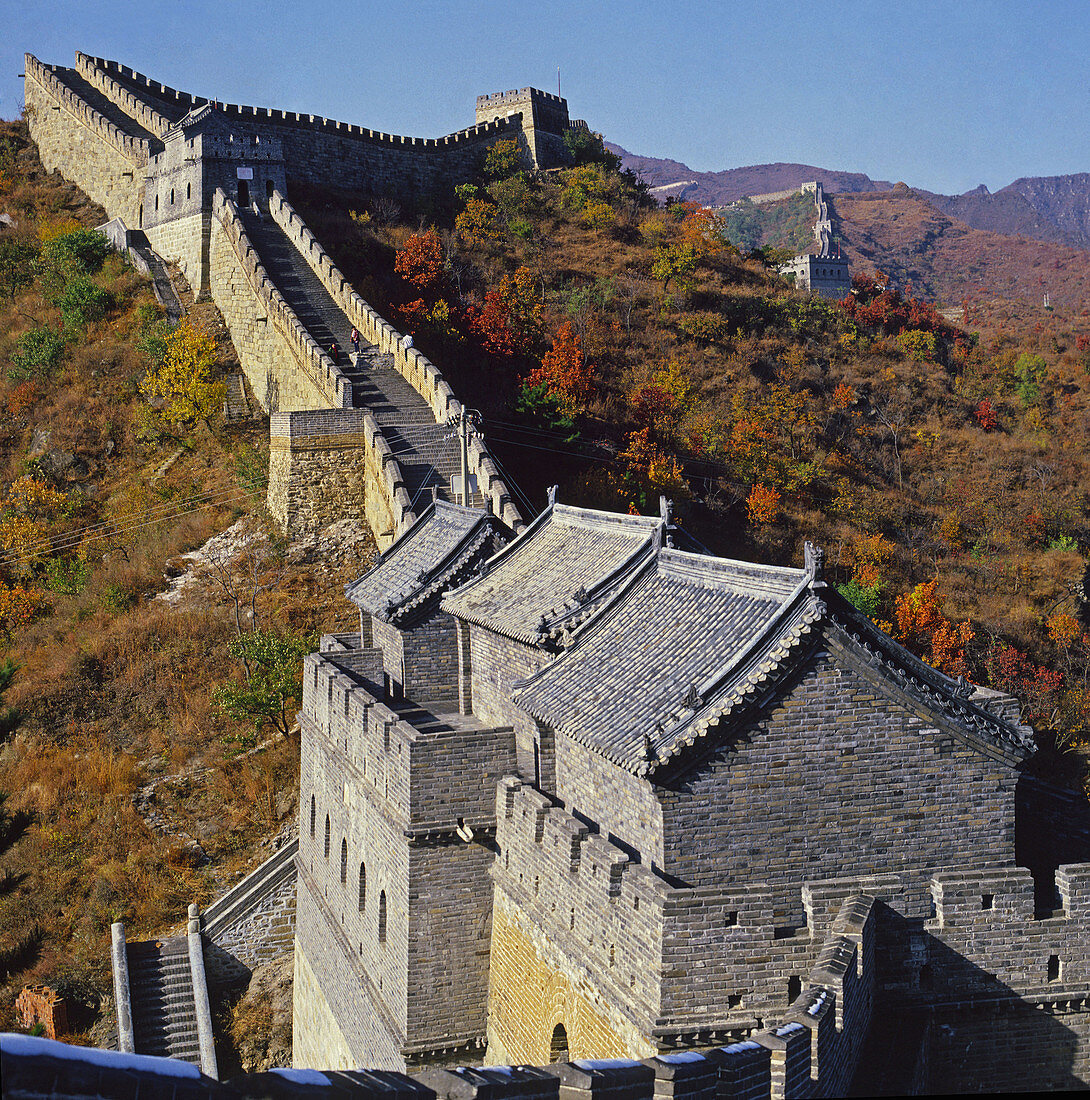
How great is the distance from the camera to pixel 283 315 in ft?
116

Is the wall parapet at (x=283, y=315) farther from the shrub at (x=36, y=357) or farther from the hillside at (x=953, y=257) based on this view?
the hillside at (x=953, y=257)

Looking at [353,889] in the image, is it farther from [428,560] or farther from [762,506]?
[762,506]

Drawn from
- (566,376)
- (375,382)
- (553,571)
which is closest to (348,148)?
(566,376)

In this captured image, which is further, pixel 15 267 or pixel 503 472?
pixel 15 267

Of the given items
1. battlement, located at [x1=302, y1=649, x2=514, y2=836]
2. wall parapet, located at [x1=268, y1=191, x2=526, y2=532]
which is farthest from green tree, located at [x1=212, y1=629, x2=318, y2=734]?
battlement, located at [x1=302, y1=649, x2=514, y2=836]

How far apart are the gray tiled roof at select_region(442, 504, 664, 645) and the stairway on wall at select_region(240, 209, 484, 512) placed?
32.5 feet

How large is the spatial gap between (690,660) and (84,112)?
158 ft

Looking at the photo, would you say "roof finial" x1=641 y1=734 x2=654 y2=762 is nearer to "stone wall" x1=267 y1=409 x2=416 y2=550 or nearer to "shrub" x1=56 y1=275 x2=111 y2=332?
"stone wall" x1=267 y1=409 x2=416 y2=550

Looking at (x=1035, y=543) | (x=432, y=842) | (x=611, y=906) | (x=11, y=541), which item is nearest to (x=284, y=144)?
(x=11, y=541)

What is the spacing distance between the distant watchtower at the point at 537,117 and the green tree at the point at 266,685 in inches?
1755

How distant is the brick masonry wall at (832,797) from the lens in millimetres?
10719

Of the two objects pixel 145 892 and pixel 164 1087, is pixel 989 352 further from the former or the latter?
pixel 164 1087

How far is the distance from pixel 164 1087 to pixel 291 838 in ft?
62.8

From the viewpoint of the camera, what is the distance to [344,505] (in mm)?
31312
